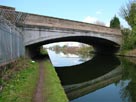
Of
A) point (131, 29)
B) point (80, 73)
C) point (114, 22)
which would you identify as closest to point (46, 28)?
point (80, 73)

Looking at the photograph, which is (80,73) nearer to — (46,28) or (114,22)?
(46,28)

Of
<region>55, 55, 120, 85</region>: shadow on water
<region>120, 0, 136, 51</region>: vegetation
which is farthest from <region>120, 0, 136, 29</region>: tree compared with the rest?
<region>55, 55, 120, 85</region>: shadow on water

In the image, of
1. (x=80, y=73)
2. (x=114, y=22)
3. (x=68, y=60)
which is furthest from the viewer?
(x=114, y=22)

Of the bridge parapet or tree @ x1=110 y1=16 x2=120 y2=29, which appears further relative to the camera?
tree @ x1=110 y1=16 x2=120 y2=29

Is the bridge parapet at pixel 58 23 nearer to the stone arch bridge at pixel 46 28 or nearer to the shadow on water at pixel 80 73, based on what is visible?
the stone arch bridge at pixel 46 28

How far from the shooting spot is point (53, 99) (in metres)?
8.94

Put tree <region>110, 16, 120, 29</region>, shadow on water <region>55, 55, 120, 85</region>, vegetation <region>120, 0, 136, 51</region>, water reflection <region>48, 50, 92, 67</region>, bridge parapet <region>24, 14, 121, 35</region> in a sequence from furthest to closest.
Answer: tree <region>110, 16, 120, 29</region>
vegetation <region>120, 0, 136, 51</region>
water reflection <region>48, 50, 92, 67</region>
bridge parapet <region>24, 14, 121, 35</region>
shadow on water <region>55, 55, 120, 85</region>

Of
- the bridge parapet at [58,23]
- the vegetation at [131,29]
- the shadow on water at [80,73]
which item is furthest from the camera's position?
the vegetation at [131,29]

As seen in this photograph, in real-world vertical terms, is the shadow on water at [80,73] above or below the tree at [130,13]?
below

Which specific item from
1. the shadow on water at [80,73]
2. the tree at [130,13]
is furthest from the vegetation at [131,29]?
the shadow on water at [80,73]

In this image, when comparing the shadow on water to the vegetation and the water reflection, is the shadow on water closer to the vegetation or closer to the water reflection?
the water reflection

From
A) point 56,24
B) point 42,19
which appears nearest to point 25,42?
point 42,19

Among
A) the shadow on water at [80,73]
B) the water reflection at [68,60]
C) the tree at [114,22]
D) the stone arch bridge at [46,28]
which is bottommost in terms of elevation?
the water reflection at [68,60]

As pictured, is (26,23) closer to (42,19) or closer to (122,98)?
(42,19)
